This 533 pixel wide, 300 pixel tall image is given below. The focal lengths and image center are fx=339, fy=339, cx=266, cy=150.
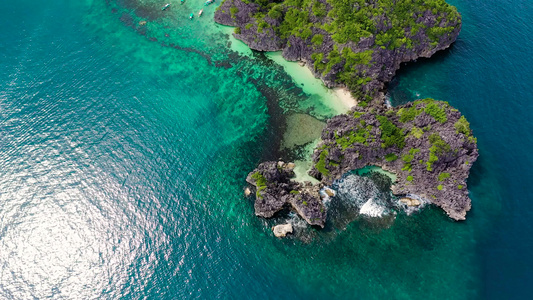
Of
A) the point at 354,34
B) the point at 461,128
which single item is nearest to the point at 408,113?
the point at 461,128

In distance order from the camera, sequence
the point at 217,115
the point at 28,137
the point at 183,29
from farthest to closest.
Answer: the point at 183,29 < the point at 217,115 < the point at 28,137

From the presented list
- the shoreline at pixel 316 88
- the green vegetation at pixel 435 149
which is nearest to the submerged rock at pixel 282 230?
the green vegetation at pixel 435 149

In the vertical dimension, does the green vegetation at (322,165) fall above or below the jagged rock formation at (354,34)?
below

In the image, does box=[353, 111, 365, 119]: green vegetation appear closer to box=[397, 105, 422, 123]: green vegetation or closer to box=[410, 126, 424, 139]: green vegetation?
box=[397, 105, 422, 123]: green vegetation

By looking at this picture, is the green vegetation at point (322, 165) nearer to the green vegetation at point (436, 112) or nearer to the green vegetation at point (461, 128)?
the green vegetation at point (436, 112)

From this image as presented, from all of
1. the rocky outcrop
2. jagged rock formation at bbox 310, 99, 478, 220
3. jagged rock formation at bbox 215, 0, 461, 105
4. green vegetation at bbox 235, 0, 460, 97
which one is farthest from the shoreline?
the rocky outcrop

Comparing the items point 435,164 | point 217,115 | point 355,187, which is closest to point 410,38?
point 435,164

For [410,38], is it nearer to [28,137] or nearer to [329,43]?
[329,43]
